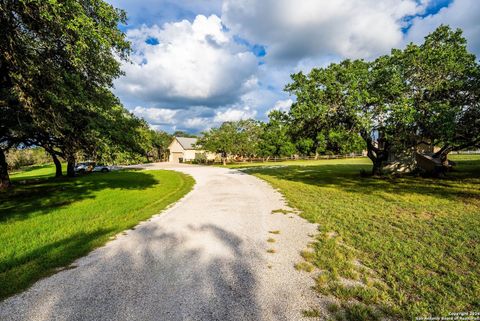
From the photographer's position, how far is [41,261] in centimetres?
440

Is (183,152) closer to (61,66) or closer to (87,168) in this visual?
(87,168)

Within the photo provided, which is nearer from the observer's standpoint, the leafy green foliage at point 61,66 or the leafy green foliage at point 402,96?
the leafy green foliage at point 61,66

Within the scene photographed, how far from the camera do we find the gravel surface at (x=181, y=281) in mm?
2891

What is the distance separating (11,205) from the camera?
9992mm

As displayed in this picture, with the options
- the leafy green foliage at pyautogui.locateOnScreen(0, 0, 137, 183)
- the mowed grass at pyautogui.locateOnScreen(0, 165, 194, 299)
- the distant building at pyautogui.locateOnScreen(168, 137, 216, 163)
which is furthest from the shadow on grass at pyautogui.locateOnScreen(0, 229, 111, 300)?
the distant building at pyautogui.locateOnScreen(168, 137, 216, 163)

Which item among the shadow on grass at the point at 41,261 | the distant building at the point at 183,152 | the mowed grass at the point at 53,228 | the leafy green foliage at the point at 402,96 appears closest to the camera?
the shadow on grass at the point at 41,261

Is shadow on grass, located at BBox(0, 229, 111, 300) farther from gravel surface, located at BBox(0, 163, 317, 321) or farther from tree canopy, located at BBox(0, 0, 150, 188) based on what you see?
tree canopy, located at BBox(0, 0, 150, 188)

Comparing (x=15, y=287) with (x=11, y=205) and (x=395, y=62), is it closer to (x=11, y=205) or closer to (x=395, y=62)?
(x=11, y=205)

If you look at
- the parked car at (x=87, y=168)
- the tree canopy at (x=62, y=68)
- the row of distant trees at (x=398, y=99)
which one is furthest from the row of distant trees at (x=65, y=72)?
the parked car at (x=87, y=168)

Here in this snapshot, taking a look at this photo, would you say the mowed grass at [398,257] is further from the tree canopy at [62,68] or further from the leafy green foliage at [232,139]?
the leafy green foliage at [232,139]

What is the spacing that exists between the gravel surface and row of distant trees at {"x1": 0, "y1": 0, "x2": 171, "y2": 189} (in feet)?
18.7

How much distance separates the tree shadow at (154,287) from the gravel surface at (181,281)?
0.04 feet

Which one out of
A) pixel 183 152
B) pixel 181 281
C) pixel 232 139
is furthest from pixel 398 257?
pixel 183 152

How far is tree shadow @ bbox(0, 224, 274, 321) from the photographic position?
2875 millimetres
